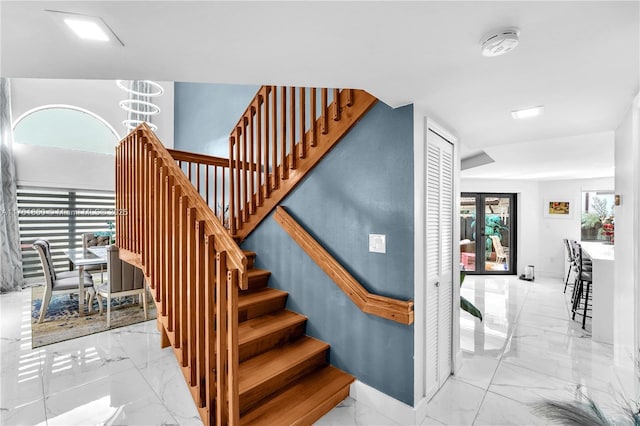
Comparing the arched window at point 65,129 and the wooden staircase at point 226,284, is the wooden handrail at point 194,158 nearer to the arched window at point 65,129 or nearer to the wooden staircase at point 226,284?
the wooden staircase at point 226,284

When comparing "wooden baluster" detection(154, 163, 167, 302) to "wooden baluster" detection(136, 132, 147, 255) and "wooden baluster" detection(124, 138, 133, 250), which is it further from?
"wooden baluster" detection(124, 138, 133, 250)

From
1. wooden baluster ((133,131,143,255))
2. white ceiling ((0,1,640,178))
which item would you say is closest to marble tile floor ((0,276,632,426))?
wooden baluster ((133,131,143,255))

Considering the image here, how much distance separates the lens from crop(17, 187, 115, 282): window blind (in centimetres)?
554

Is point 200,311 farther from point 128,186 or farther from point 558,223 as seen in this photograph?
point 558,223

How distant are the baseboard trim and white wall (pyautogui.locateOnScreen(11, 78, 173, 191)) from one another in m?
6.21

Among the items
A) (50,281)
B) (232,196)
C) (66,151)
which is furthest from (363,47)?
(66,151)

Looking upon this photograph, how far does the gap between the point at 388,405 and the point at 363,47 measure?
87.9 inches

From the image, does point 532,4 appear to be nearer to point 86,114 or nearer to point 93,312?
point 93,312

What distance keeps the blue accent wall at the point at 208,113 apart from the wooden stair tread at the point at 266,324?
3471mm

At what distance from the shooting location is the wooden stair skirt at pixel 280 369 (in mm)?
1916

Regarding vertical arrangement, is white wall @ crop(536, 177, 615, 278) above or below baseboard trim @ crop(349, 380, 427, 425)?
above

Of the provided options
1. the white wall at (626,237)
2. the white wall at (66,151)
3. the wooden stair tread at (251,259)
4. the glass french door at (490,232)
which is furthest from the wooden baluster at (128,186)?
the glass french door at (490,232)

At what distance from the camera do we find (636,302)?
73.2 inches

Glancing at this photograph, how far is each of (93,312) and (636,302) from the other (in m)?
5.62
